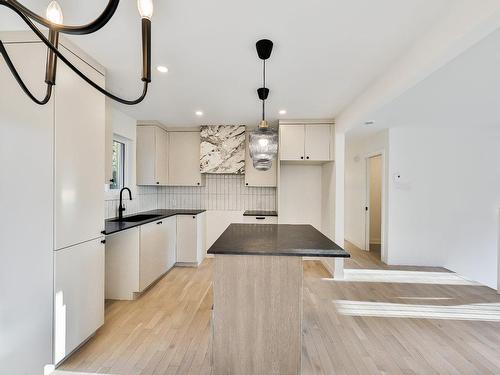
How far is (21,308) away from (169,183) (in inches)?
112

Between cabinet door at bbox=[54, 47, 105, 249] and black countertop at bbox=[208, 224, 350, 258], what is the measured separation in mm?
1072

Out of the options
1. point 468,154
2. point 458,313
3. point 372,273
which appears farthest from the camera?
point 468,154

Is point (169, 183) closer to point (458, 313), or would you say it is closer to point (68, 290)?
point (68, 290)

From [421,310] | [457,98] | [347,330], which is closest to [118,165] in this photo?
[347,330]

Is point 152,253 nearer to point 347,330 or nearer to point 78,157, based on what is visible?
point 78,157

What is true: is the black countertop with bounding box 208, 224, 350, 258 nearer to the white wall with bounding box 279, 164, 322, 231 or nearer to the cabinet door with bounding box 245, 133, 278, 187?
the cabinet door with bounding box 245, 133, 278, 187

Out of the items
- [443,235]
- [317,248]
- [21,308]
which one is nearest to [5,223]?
[21,308]

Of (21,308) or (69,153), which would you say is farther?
(69,153)

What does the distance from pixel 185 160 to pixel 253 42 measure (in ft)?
9.24

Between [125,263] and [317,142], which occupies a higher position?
[317,142]

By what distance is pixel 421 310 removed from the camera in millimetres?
2654

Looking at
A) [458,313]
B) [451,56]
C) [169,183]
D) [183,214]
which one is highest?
[451,56]

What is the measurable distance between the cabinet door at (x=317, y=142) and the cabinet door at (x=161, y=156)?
240 cm

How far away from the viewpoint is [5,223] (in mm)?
1568
